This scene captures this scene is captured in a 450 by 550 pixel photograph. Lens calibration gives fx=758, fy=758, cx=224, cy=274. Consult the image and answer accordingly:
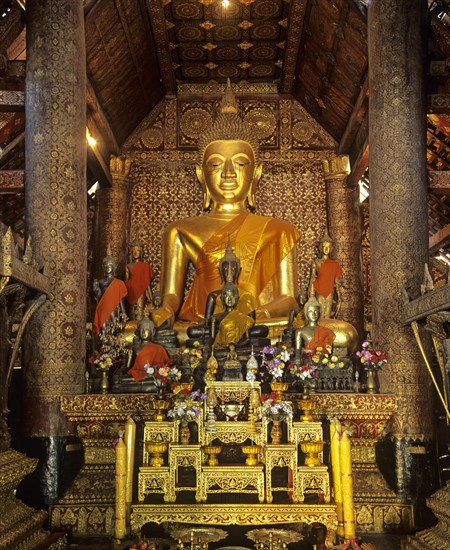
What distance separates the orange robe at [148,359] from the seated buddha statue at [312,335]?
4.00ft

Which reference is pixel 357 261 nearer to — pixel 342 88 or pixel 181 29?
pixel 342 88

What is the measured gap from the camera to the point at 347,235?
10.5 metres

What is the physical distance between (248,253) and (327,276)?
3.32 ft

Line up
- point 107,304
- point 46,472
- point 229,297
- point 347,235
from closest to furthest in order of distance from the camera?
point 46,472 < point 229,297 < point 107,304 < point 347,235

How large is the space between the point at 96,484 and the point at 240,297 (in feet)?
8.62

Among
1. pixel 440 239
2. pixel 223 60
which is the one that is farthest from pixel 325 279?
pixel 440 239

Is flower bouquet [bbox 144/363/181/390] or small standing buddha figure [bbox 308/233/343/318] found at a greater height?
small standing buddha figure [bbox 308/233/343/318]

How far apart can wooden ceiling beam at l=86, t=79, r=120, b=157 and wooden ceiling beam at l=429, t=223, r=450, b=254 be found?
5.41 m

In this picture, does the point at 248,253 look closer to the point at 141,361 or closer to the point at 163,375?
the point at 141,361

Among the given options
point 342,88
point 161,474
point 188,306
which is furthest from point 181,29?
point 161,474

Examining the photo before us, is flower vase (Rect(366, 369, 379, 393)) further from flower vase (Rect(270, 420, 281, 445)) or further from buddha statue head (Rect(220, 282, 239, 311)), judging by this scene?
buddha statue head (Rect(220, 282, 239, 311))

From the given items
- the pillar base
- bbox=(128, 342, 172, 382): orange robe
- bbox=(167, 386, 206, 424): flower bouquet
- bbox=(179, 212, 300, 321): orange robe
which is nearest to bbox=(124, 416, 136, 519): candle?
bbox=(167, 386, 206, 424): flower bouquet

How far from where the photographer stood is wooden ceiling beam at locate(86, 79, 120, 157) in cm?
882

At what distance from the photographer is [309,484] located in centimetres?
534
